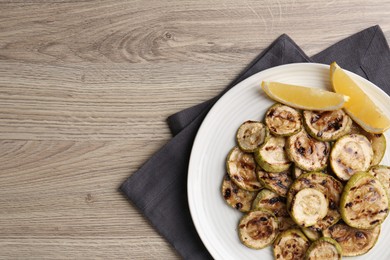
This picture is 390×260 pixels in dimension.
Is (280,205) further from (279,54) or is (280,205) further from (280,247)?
(279,54)

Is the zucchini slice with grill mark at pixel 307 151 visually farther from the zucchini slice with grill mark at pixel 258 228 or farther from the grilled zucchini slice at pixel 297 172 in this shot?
the zucchini slice with grill mark at pixel 258 228

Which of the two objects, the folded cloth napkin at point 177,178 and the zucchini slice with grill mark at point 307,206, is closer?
the zucchini slice with grill mark at point 307,206

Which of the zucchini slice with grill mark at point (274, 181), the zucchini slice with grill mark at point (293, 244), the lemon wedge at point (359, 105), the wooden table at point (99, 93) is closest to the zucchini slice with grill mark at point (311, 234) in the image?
the zucchini slice with grill mark at point (293, 244)

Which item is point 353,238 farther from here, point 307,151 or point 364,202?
point 307,151

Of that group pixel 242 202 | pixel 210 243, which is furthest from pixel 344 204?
pixel 210 243

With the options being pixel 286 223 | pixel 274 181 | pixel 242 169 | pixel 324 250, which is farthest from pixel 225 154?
pixel 324 250
